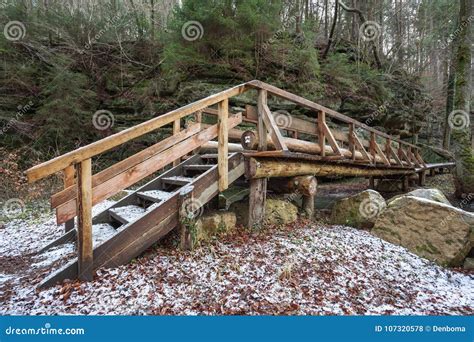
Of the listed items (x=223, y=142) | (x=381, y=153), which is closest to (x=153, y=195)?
(x=223, y=142)

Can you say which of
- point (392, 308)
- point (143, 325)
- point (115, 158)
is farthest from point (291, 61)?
point (143, 325)

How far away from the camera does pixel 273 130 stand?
14.8 ft

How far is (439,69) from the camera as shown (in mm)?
20781

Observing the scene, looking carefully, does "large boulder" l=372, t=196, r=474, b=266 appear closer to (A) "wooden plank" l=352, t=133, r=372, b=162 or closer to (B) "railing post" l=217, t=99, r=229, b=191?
(A) "wooden plank" l=352, t=133, r=372, b=162

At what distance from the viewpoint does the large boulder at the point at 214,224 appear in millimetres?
4096

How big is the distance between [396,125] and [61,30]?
52.6 feet

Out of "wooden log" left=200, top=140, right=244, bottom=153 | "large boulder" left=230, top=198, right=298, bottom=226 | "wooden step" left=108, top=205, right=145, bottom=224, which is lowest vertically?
"large boulder" left=230, top=198, right=298, bottom=226

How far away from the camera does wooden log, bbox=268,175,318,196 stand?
552cm

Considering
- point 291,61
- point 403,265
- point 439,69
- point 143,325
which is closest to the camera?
point 143,325

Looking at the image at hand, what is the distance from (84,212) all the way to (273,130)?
3.09 meters

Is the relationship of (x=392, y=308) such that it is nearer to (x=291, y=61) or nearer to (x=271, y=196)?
(x=271, y=196)

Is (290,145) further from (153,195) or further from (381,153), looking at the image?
(381,153)

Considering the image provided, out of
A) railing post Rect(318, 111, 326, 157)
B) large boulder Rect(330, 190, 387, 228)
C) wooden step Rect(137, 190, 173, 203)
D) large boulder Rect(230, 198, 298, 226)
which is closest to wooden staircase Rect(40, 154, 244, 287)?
wooden step Rect(137, 190, 173, 203)

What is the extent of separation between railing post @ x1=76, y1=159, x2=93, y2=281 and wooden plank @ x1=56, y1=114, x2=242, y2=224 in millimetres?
164
